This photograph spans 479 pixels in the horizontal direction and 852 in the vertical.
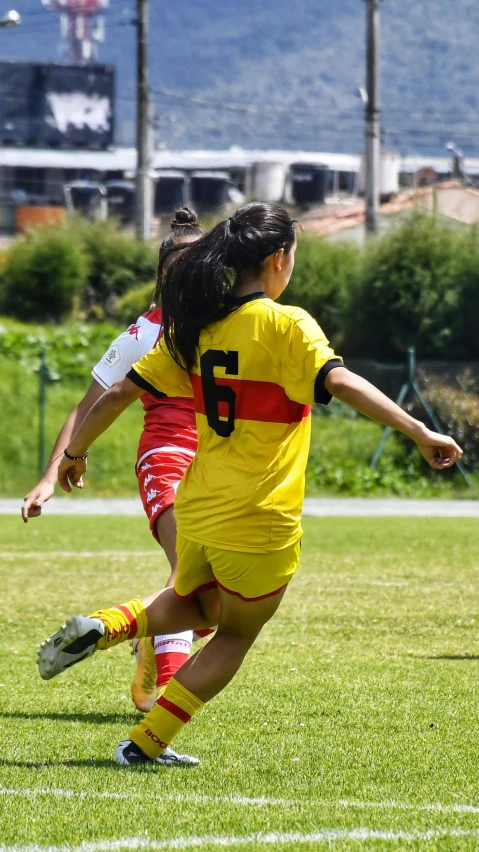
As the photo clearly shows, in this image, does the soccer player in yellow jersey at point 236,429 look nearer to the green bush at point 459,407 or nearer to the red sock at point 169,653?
the red sock at point 169,653

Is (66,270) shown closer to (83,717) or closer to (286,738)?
(83,717)

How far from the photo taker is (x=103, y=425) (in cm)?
445

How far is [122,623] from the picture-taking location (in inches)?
171

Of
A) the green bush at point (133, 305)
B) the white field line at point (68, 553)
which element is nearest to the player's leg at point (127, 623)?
the white field line at point (68, 553)

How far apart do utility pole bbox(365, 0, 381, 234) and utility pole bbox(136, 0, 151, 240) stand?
20.2 ft

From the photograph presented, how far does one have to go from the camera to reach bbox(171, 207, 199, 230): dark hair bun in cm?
541

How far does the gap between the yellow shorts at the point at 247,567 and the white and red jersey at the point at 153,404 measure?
3.80ft

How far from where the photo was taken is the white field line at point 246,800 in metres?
3.80

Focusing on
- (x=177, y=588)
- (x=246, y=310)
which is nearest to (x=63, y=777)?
(x=177, y=588)

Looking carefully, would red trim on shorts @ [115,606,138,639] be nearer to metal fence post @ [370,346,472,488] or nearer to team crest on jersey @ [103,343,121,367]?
team crest on jersey @ [103,343,121,367]

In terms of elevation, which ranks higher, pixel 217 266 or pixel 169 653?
pixel 217 266

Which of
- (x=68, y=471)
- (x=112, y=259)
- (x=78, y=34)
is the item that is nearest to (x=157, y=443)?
(x=68, y=471)

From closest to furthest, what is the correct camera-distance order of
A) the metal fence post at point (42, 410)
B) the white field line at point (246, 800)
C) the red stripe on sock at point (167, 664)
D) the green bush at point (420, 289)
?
the white field line at point (246, 800)
the red stripe on sock at point (167, 664)
the metal fence post at point (42, 410)
the green bush at point (420, 289)

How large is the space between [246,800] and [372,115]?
92.2 feet
